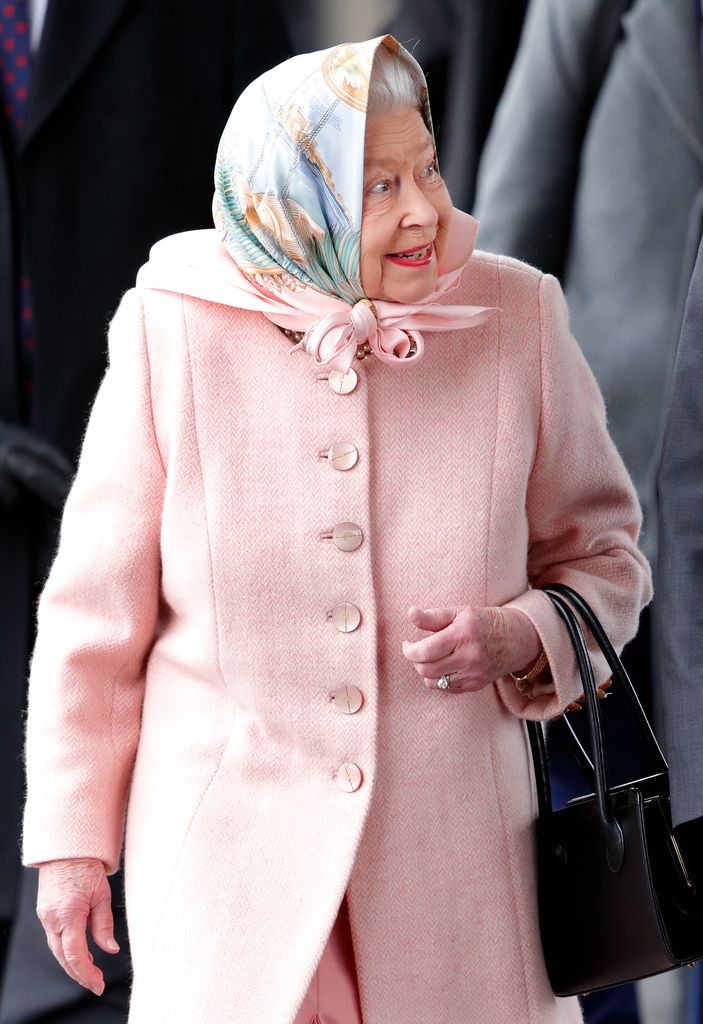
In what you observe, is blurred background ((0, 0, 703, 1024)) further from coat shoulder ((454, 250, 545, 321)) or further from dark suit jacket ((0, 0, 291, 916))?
coat shoulder ((454, 250, 545, 321))

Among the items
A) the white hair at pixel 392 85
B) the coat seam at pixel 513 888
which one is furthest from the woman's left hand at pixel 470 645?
the white hair at pixel 392 85

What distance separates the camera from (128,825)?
1798 mm

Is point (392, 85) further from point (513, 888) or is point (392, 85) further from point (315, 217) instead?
point (513, 888)

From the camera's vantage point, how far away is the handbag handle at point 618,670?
175 cm

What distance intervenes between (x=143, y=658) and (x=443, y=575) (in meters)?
0.37

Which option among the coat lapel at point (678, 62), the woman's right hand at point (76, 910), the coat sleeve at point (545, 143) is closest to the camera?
the woman's right hand at point (76, 910)

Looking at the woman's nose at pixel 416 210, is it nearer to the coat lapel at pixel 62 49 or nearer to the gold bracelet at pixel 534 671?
the gold bracelet at pixel 534 671

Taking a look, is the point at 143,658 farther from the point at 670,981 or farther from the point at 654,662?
the point at 670,981

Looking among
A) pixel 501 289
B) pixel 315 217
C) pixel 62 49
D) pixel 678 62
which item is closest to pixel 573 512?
pixel 501 289

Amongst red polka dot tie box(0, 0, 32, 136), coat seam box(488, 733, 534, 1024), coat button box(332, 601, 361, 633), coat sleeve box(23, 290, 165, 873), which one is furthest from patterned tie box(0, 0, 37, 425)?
coat seam box(488, 733, 534, 1024)

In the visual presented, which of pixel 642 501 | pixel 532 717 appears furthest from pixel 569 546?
pixel 642 501

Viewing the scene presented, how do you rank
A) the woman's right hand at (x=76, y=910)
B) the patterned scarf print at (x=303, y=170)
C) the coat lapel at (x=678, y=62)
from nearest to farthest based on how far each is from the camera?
the patterned scarf print at (x=303, y=170) < the woman's right hand at (x=76, y=910) < the coat lapel at (x=678, y=62)

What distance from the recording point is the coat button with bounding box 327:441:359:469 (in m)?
1.71

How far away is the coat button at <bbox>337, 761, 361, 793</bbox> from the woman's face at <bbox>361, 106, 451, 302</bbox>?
0.50 m
